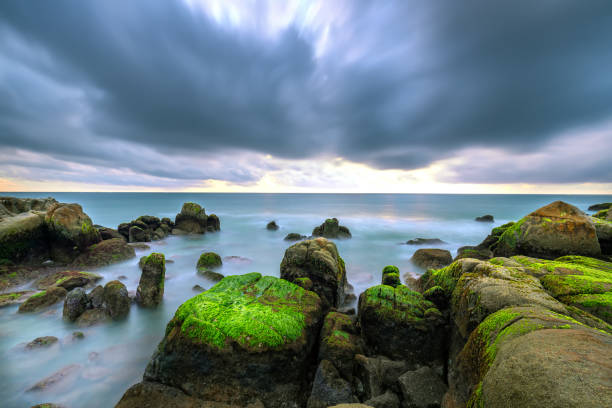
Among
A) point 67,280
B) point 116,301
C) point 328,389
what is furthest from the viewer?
point 67,280

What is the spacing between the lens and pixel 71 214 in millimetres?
11625

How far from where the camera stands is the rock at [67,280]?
28.1ft

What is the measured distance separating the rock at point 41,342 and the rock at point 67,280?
311cm

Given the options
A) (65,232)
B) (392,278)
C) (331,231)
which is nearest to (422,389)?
(392,278)

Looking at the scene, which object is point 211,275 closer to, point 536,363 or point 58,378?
point 58,378

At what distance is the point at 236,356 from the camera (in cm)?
405

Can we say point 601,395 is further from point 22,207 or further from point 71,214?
point 22,207

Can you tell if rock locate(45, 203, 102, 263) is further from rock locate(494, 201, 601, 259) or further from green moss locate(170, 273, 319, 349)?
rock locate(494, 201, 601, 259)

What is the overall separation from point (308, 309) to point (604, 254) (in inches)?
414

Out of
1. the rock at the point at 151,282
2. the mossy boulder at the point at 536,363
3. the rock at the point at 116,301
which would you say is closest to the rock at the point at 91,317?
the rock at the point at 116,301

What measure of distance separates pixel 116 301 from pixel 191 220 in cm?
1587

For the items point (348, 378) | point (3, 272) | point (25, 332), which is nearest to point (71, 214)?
point (3, 272)

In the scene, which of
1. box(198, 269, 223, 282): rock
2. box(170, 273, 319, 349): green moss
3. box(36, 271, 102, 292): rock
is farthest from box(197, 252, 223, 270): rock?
box(170, 273, 319, 349): green moss

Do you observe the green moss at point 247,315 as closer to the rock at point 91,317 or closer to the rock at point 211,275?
the rock at point 91,317
